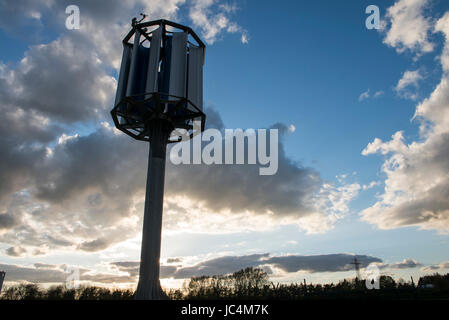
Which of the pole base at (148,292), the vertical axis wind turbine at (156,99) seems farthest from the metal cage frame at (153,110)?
the pole base at (148,292)

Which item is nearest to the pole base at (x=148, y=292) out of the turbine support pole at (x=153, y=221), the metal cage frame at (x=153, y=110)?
the turbine support pole at (x=153, y=221)

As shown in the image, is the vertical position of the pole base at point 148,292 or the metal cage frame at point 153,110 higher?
the metal cage frame at point 153,110

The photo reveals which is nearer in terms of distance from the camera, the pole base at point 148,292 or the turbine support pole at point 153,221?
the pole base at point 148,292

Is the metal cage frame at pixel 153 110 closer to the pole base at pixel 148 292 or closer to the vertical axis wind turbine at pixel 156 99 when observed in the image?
the vertical axis wind turbine at pixel 156 99

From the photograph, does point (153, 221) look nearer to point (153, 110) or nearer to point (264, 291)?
point (153, 110)

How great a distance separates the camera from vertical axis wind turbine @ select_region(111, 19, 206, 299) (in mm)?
21031

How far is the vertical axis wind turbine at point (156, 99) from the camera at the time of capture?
69.0 ft

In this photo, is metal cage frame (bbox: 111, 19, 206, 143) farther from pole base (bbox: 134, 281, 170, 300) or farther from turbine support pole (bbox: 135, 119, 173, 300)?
pole base (bbox: 134, 281, 170, 300)

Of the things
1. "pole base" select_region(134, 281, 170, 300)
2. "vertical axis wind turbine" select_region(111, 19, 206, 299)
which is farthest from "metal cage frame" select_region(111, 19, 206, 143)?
"pole base" select_region(134, 281, 170, 300)

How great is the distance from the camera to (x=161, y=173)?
22.5 m

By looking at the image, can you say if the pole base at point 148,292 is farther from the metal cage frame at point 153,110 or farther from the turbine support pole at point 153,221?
the metal cage frame at point 153,110

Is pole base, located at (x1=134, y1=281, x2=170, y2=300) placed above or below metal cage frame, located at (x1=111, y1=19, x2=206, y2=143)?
below
